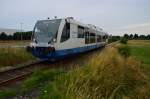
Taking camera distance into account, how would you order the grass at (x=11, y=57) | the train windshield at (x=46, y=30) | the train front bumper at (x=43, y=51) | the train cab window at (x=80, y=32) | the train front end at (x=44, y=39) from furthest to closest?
1. the train cab window at (x=80, y=32)
2. the grass at (x=11, y=57)
3. the train windshield at (x=46, y=30)
4. the train front end at (x=44, y=39)
5. the train front bumper at (x=43, y=51)

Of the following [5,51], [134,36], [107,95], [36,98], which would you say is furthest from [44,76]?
[134,36]

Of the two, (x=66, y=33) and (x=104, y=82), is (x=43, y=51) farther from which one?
(x=104, y=82)

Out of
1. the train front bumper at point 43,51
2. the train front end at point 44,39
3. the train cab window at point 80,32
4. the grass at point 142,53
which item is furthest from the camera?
the train cab window at point 80,32

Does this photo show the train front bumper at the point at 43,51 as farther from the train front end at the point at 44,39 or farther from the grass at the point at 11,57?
the grass at the point at 11,57

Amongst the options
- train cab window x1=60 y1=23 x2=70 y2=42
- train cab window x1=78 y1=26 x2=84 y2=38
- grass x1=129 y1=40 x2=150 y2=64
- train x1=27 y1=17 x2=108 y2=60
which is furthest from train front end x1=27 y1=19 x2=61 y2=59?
grass x1=129 y1=40 x2=150 y2=64

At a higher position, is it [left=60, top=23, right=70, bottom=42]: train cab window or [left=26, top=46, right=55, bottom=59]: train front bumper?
[left=60, top=23, right=70, bottom=42]: train cab window

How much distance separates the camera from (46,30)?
712 inches

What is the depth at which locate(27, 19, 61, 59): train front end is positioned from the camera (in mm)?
17297

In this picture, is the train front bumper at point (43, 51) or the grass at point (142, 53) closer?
the train front bumper at point (43, 51)

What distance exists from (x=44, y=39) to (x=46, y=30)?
67 cm

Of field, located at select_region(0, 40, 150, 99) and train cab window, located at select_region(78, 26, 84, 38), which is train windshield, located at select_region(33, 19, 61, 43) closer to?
train cab window, located at select_region(78, 26, 84, 38)

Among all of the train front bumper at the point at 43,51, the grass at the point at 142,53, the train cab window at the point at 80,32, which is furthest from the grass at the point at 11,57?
the grass at the point at 142,53

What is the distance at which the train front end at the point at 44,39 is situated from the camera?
1730cm

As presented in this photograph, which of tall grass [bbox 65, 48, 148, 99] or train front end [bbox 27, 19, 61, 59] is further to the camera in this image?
train front end [bbox 27, 19, 61, 59]
